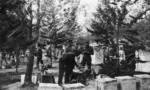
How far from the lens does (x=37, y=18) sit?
30.2 feet

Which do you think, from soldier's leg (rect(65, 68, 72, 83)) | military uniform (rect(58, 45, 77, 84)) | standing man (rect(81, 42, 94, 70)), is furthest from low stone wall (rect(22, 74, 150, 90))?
standing man (rect(81, 42, 94, 70))

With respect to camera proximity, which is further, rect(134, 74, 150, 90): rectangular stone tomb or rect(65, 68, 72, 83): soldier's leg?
A: rect(65, 68, 72, 83): soldier's leg

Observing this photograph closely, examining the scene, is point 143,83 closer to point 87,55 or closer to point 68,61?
point 68,61

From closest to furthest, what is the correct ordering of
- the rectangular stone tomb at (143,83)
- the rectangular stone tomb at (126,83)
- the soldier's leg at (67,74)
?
the rectangular stone tomb at (126,83) → the rectangular stone tomb at (143,83) → the soldier's leg at (67,74)

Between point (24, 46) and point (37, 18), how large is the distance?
237 cm

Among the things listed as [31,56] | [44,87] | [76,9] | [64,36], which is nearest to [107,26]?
[76,9]

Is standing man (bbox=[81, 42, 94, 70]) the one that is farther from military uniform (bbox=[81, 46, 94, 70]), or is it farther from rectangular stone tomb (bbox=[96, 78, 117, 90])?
rectangular stone tomb (bbox=[96, 78, 117, 90])

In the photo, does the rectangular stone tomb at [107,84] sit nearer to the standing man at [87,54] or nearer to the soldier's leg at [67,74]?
the soldier's leg at [67,74]

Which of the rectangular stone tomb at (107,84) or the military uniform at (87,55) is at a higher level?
the military uniform at (87,55)

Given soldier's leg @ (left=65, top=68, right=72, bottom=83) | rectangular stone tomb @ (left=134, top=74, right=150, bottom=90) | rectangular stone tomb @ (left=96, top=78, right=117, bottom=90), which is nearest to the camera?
rectangular stone tomb @ (left=96, top=78, right=117, bottom=90)

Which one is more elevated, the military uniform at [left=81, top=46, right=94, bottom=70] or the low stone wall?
the military uniform at [left=81, top=46, right=94, bottom=70]

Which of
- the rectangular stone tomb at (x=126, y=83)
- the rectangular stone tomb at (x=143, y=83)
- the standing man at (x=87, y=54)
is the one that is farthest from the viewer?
the standing man at (x=87, y=54)

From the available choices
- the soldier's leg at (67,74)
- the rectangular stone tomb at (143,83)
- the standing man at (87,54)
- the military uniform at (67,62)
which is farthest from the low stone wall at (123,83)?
the standing man at (87,54)

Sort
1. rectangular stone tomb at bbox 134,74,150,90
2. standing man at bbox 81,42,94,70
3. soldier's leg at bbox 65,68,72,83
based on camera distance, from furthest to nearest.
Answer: standing man at bbox 81,42,94,70 → soldier's leg at bbox 65,68,72,83 → rectangular stone tomb at bbox 134,74,150,90
